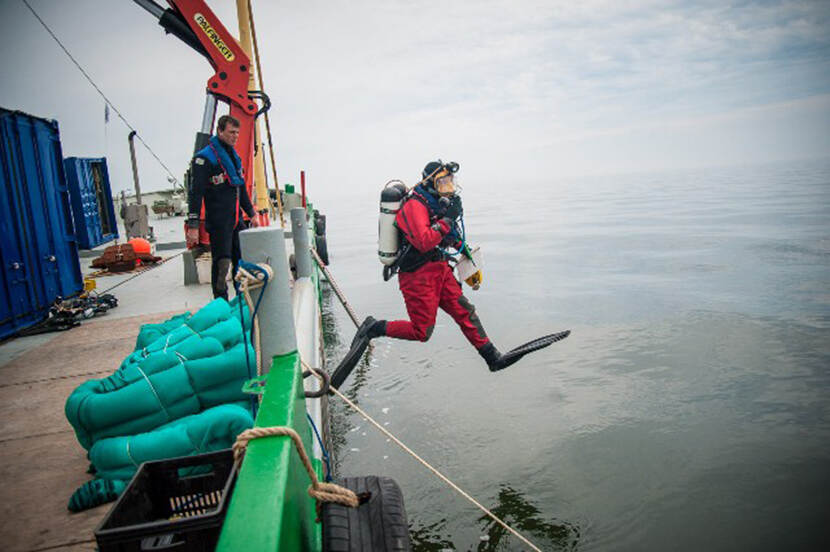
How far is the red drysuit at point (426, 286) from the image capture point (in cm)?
471

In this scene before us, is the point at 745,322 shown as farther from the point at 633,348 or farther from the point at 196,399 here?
the point at 196,399

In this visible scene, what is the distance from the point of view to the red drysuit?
15.4ft

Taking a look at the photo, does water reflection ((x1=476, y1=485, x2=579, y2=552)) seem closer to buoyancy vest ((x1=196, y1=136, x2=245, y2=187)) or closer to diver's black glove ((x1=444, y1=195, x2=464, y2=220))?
diver's black glove ((x1=444, y1=195, x2=464, y2=220))

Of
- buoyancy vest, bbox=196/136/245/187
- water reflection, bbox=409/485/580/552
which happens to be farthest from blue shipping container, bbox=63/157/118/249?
water reflection, bbox=409/485/580/552

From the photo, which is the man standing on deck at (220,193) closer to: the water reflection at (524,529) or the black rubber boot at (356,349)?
the black rubber boot at (356,349)

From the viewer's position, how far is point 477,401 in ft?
20.4

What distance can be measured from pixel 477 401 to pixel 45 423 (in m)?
4.56

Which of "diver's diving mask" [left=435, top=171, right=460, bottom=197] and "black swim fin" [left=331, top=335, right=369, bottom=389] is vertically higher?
"diver's diving mask" [left=435, top=171, right=460, bottom=197]

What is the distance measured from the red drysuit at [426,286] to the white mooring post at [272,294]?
253cm

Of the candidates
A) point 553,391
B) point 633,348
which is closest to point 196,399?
point 553,391

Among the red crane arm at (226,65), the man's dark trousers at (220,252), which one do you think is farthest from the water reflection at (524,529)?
the red crane arm at (226,65)

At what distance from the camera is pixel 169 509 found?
1.80 m

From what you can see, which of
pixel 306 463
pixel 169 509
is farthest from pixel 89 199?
pixel 306 463

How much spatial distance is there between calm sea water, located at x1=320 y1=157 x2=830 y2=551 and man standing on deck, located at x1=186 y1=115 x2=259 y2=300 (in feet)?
8.18
